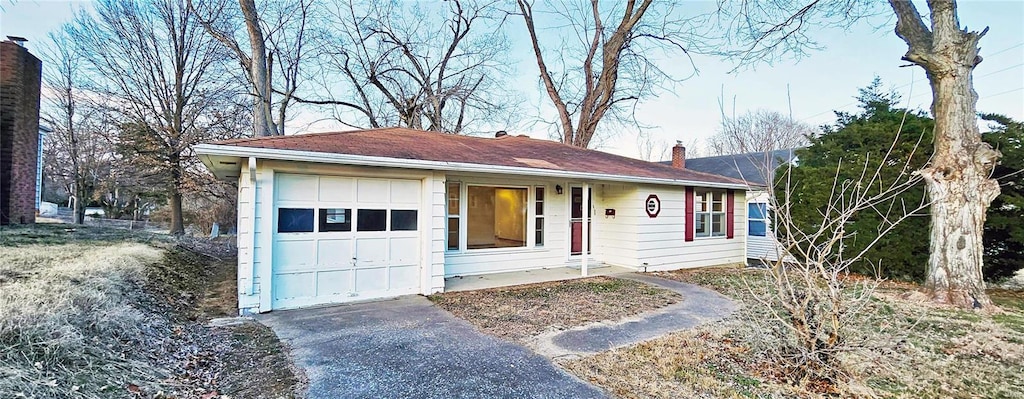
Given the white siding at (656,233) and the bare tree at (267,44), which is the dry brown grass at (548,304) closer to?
the white siding at (656,233)

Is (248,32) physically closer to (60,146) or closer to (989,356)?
(60,146)

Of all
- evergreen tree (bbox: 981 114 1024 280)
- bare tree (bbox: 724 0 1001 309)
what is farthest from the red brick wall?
evergreen tree (bbox: 981 114 1024 280)

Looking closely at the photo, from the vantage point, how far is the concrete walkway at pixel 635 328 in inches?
167

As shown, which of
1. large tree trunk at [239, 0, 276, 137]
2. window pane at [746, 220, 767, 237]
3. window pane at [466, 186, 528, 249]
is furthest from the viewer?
window pane at [746, 220, 767, 237]

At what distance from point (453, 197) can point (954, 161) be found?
7620mm

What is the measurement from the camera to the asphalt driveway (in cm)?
326

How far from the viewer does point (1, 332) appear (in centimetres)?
284

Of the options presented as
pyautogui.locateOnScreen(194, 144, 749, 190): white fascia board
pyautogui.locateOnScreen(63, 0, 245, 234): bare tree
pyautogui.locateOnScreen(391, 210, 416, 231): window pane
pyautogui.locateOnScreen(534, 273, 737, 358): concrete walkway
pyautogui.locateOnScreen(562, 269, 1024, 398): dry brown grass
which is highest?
pyautogui.locateOnScreen(63, 0, 245, 234): bare tree

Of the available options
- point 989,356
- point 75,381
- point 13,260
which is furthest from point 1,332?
point 989,356

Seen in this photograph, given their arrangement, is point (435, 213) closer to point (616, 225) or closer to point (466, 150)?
point (466, 150)

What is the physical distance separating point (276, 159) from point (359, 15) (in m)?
13.9

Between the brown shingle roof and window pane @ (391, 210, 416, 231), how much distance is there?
2.80ft

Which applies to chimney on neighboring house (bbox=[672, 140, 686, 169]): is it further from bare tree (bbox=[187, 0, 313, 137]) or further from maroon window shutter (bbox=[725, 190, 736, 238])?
bare tree (bbox=[187, 0, 313, 137])

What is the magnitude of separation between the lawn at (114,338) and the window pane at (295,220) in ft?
4.21
